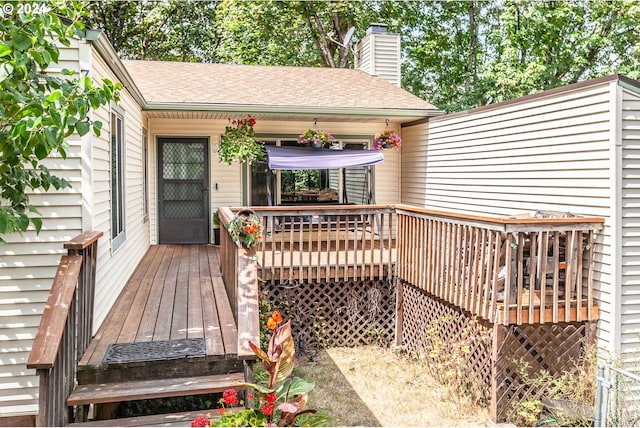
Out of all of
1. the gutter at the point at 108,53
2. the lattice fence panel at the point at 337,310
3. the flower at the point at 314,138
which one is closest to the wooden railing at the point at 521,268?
the lattice fence panel at the point at 337,310

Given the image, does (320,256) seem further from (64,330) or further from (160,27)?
(160,27)

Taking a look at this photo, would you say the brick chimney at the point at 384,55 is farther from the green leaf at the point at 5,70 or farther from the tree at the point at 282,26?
the green leaf at the point at 5,70

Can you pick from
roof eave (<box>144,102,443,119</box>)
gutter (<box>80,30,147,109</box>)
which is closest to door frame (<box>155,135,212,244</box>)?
roof eave (<box>144,102,443,119</box>)

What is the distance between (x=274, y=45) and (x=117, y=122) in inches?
539

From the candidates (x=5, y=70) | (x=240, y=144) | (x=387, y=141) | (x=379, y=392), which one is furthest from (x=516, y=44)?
(x=5, y=70)

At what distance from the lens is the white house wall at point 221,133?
31.0 ft

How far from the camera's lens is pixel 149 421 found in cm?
346

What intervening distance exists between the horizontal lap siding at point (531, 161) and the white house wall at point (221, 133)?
1422 millimetres

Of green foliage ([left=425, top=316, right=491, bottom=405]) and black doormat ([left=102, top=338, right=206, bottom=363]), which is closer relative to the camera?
black doormat ([left=102, top=338, right=206, bottom=363])

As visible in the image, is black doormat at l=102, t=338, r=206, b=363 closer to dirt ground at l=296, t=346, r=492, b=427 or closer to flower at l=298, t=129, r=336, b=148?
dirt ground at l=296, t=346, r=492, b=427

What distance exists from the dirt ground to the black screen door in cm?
447

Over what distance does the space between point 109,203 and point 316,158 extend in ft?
13.5

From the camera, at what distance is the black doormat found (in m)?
3.80

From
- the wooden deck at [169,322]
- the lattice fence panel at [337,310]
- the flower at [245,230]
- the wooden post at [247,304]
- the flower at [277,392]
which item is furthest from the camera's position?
the lattice fence panel at [337,310]
